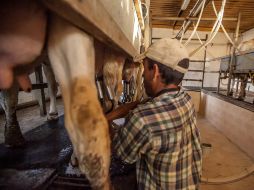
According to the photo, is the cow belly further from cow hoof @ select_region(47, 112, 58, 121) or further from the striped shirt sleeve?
cow hoof @ select_region(47, 112, 58, 121)

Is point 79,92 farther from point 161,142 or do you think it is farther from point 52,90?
point 52,90

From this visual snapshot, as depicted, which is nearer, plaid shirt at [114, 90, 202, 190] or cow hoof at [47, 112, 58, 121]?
plaid shirt at [114, 90, 202, 190]

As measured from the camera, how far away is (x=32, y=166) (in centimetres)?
158

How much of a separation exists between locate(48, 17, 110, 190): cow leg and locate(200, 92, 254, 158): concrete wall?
2.72m

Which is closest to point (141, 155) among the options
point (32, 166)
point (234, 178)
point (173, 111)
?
point (173, 111)

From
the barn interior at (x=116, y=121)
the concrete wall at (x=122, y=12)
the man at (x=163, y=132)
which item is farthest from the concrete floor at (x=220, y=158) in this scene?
the concrete wall at (x=122, y=12)

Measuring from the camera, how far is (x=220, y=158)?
265 cm

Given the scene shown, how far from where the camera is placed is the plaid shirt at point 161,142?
36.1 inches

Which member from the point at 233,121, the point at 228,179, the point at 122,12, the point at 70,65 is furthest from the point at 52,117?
the point at 233,121

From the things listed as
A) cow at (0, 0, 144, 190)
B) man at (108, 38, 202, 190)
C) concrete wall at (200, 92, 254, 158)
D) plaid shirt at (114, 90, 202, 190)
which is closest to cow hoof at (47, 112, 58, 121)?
man at (108, 38, 202, 190)

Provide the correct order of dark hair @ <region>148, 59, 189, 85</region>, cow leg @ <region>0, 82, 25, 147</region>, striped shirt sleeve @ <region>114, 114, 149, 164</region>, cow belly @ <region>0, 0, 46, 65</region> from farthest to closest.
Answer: cow leg @ <region>0, 82, 25, 147</region>
dark hair @ <region>148, 59, 189, 85</region>
striped shirt sleeve @ <region>114, 114, 149, 164</region>
cow belly @ <region>0, 0, 46, 65</region>

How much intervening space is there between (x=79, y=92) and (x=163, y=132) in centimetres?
51

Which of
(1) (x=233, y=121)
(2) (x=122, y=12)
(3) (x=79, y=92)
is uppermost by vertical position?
(2) (x=122, y=12)

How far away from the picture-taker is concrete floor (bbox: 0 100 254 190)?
2049mm
